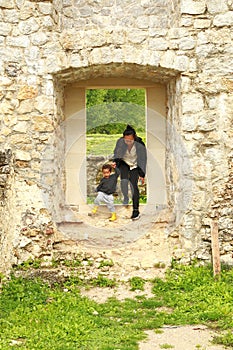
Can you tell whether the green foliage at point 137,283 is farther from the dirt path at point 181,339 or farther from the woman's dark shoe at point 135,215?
the woman's dark shoe at point 135,215

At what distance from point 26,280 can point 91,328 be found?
1455 mm

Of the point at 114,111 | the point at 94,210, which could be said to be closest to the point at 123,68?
the point at 94,210

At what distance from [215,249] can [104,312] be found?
165cm

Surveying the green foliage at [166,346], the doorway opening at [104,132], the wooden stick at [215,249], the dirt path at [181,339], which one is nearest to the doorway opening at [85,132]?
the doorway opening at [104,132]

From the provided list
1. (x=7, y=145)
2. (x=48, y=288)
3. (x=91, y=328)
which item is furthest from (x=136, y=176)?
(x=91, y=328)

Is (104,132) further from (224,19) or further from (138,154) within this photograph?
(224,19)

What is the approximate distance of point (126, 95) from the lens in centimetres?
1573

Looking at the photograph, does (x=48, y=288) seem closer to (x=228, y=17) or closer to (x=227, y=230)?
(x=227, y=230)

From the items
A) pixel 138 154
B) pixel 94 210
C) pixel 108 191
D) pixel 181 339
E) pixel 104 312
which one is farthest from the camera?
pixel 138 154

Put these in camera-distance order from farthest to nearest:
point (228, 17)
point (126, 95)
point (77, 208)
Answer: point (126, 95), point (77, 208), point (228, 17)

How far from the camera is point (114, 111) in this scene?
11141 millimetres

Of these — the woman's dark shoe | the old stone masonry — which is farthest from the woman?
the old stone masonry

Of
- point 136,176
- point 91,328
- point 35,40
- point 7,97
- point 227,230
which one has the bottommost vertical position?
point 91,328

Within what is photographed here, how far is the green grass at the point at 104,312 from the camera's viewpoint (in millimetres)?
4887
